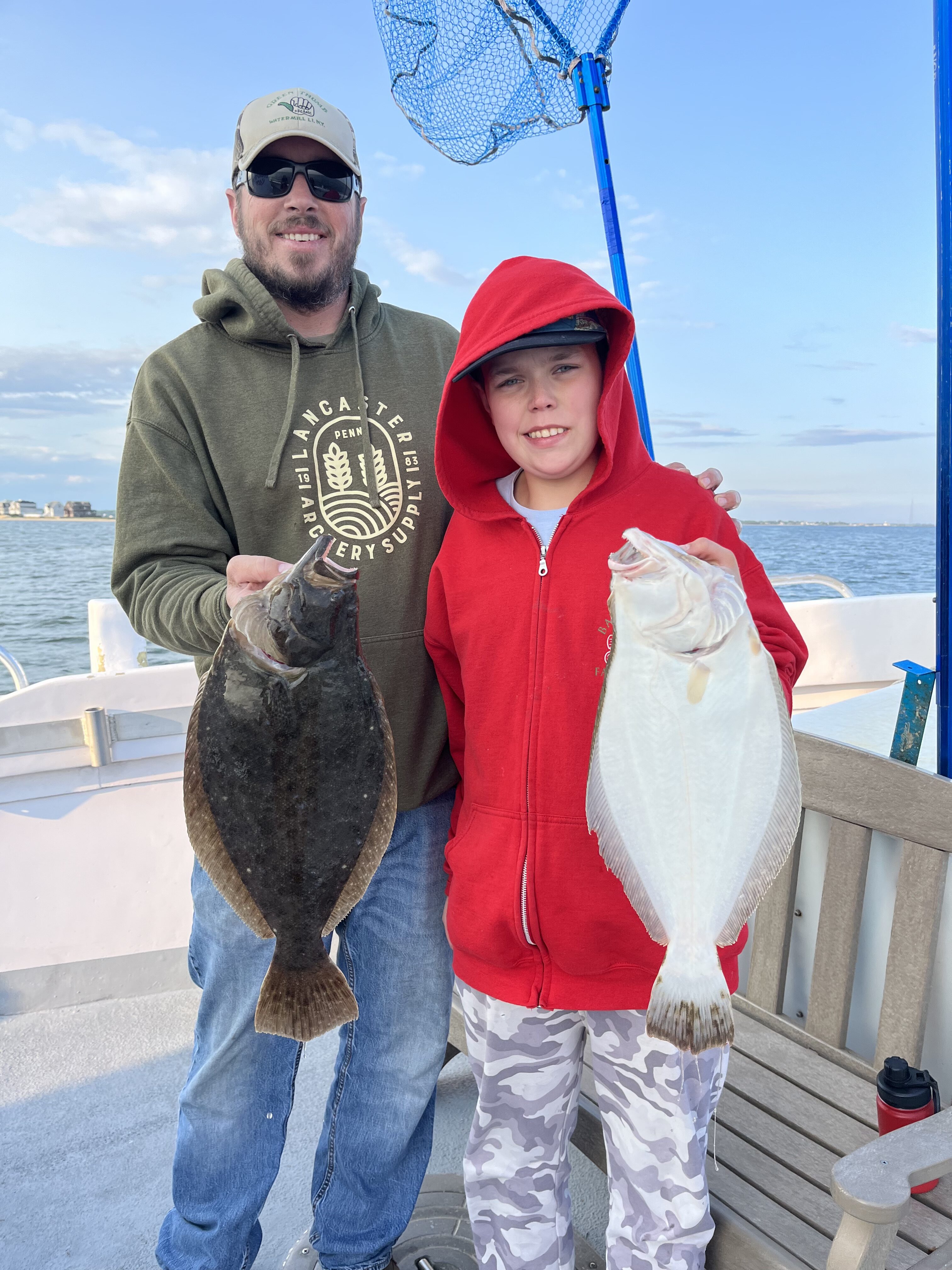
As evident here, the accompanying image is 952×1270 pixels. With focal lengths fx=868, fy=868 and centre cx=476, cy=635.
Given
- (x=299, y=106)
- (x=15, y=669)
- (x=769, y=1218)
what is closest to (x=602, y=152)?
(x=299, y=106)

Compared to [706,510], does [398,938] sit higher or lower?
lower

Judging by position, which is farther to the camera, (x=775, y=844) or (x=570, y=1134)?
(x=570, y=1134)

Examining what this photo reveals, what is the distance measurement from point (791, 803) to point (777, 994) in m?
1.53

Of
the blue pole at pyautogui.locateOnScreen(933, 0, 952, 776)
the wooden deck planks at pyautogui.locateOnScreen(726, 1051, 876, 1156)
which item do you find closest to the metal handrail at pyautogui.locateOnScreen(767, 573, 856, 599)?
the blue pole at pyautogui.locateOnScreen(933, 0, 952, 776)

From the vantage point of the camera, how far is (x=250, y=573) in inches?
56.8

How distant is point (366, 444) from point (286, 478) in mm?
207

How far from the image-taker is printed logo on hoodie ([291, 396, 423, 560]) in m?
2.00

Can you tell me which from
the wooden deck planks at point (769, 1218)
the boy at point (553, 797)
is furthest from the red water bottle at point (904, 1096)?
the boy at point (553, 797)

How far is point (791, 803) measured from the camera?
1308mm

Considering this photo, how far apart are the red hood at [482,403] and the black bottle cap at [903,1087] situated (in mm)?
1452

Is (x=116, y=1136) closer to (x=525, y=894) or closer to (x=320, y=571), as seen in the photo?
(x=525, y=894)

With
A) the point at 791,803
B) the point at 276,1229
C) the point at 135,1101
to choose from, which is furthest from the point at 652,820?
the point at 135,1101

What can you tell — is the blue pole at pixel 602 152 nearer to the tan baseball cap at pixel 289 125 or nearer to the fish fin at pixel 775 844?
the tan baseball cap at pixel 289 125

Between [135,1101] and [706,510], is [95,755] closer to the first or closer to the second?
[135,1101]
